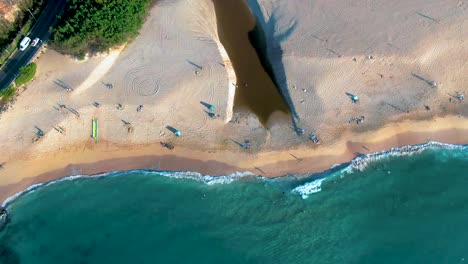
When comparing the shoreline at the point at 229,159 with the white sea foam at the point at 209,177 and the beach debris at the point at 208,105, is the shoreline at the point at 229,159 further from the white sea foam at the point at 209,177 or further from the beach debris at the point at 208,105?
the beach debris at the point at 208,105

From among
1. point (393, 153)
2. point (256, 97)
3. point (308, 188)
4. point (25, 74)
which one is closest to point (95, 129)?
point (25, 74)

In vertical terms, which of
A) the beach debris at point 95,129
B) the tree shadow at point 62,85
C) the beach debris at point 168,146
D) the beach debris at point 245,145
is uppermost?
the tree shadow at point 62,85

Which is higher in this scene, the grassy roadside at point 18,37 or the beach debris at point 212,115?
the grassy roadside at point 18,37

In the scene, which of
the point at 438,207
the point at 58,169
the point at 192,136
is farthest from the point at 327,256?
the point at 58,169

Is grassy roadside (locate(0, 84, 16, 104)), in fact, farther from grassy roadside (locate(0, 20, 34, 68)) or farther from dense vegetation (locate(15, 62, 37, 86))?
grassy roadside (locate(0, 20, 34, 68))

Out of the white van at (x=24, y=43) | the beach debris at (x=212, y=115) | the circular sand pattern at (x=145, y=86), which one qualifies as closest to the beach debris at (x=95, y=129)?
the circular sand pattern at (x=145, y=86)

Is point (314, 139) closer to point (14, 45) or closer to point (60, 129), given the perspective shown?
point (60, 129)

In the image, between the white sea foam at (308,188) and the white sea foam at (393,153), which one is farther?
the white sea foam at (393,153)

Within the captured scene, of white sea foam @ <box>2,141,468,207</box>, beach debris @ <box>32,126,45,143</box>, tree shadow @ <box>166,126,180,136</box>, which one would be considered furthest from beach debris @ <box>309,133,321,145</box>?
beach debris @ <box>32,126,45,143</box>
